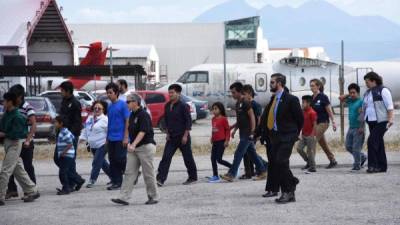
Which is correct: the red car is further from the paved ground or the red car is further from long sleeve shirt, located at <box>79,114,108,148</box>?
long sleeve shirt, located at <box>79,114,108,148</box>

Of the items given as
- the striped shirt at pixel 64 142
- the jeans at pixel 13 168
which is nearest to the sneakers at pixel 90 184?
the striped shirt at pixel 64 142

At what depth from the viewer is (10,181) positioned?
13.1m

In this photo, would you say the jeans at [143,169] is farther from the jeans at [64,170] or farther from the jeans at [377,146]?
the jeans at [377,146]

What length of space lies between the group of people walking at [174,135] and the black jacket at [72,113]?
0.05 ft

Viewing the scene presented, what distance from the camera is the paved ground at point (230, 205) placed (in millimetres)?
10430

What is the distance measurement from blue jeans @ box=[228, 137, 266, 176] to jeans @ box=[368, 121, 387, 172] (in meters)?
1.88

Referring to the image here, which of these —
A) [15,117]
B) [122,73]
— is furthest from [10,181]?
[122,73]

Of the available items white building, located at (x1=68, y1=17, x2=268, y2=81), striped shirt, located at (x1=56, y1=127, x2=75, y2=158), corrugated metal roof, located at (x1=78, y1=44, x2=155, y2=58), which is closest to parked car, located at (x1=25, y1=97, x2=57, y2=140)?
striped shirt, located at (x1=56, y1=127, x2=75, y2=158)

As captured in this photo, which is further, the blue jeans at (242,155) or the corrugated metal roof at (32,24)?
the corrugated metal roof at (32,24)

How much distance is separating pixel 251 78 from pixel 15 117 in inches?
1139

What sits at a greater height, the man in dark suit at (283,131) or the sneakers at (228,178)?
the man in dark suit at (283,131)

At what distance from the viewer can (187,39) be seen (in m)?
80.3

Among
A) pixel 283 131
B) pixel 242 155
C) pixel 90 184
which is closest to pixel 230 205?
pixel 283 131

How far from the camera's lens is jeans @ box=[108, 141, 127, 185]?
13.5m
